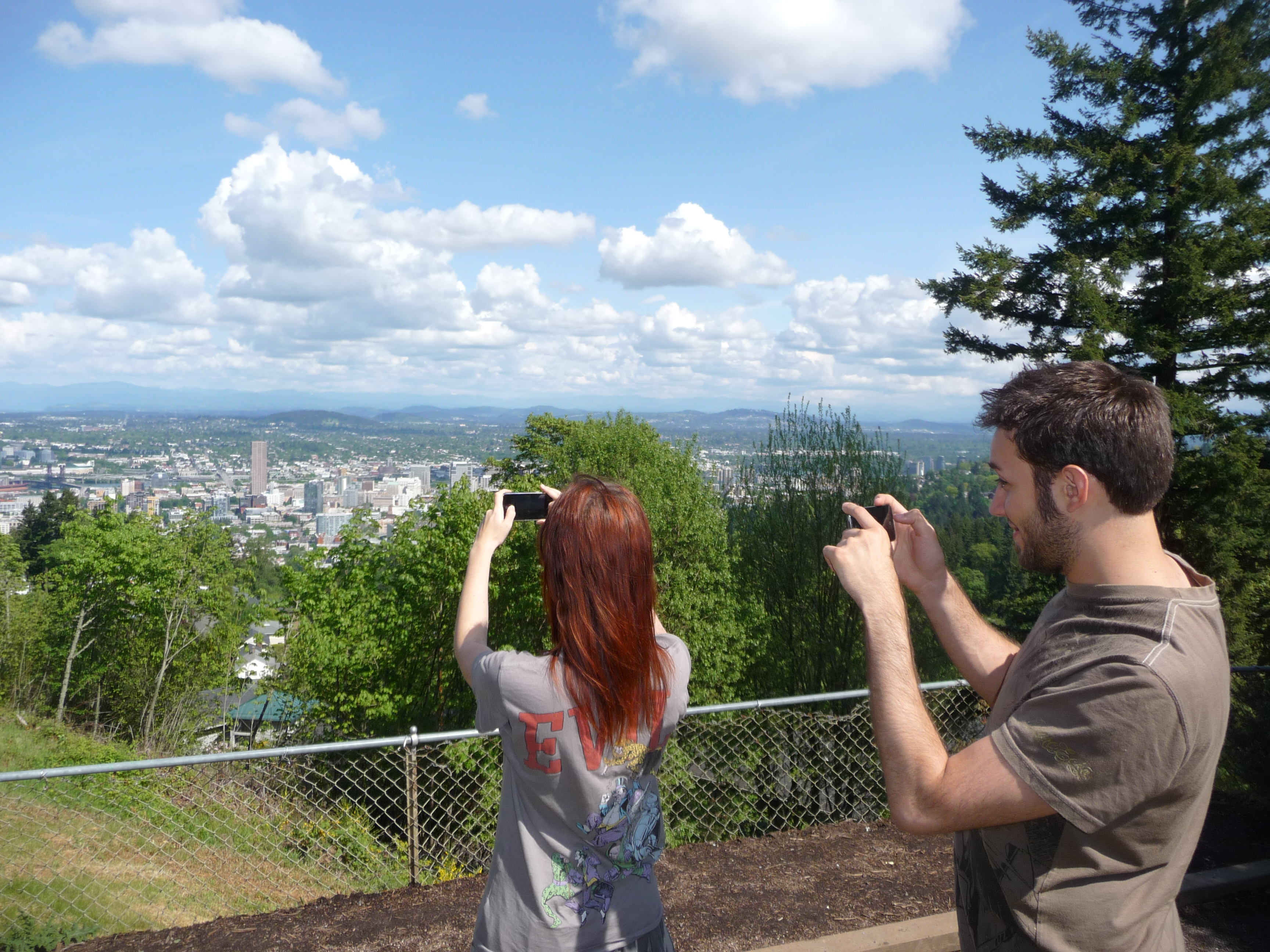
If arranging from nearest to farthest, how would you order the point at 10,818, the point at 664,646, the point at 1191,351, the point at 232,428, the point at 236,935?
the point at 664,646, the point at 236,935, the point at 10,818, the point at 1191,351, the point at 232,428

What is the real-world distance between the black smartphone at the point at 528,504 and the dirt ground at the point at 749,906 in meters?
2.23

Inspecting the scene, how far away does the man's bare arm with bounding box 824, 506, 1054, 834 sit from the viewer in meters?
1.23

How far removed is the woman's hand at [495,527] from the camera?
6.53 feet

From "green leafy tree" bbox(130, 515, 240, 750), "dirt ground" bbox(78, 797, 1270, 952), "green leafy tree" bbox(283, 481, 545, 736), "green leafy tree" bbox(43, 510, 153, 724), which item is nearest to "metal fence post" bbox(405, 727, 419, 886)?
"dirt ground" bbox(78, 797, 1270, 952)

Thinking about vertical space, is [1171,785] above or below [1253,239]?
below

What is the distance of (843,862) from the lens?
4.11 meters

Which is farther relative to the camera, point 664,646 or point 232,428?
point 232,428

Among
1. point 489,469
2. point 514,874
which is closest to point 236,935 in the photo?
point 514,874

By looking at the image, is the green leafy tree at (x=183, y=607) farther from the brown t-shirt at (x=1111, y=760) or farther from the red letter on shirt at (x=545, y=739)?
the brown t-shirt at (x=1111, y=760)

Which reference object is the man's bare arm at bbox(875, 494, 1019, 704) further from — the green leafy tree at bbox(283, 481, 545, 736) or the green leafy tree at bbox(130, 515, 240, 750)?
the green leafy tree at bbox(130, 515, 240, 750)

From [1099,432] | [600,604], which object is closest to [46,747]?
[600,604]

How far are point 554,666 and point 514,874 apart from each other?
49cm

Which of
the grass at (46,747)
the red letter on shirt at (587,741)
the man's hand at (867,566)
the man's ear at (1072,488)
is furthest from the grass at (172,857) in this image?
the grass at (46,747)

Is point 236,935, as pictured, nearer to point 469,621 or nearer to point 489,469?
point 469,621
